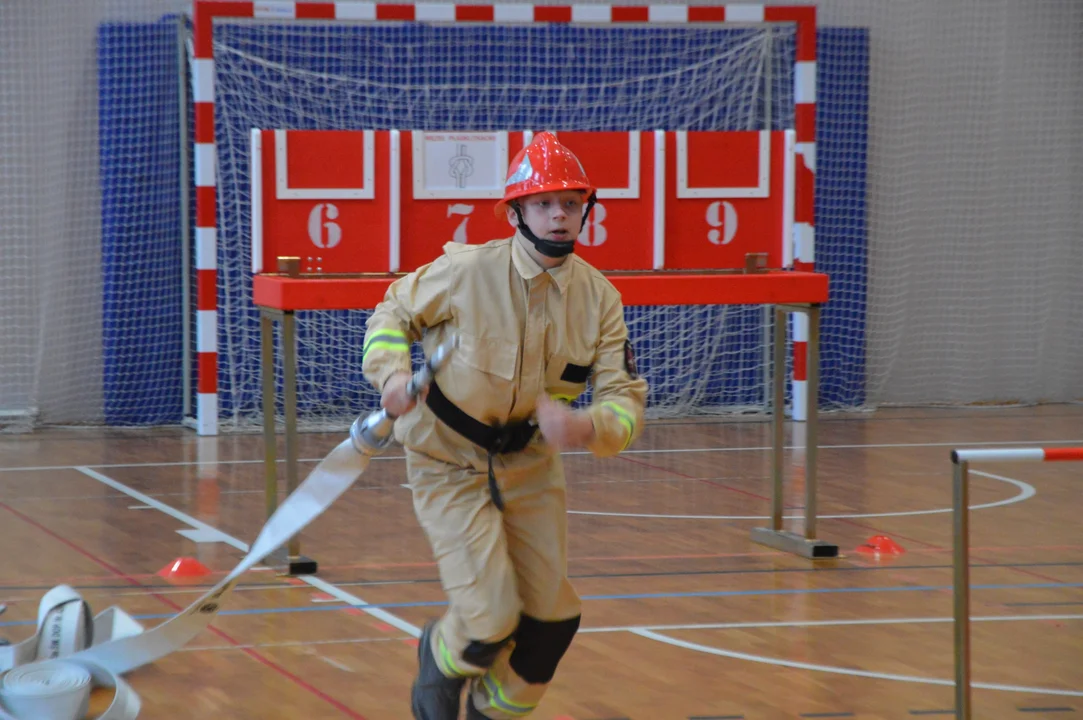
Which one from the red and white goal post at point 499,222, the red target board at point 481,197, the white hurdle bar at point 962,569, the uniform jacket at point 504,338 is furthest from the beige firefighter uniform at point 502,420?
the red target board at point 481,197

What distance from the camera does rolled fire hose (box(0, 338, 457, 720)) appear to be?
372cm

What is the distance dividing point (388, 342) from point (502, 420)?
1.20 ft

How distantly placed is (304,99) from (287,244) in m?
4.56

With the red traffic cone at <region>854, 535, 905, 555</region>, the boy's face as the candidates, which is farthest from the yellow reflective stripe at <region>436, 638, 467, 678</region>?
the red traffic cone at <region>854, 535, 905, 555</region>

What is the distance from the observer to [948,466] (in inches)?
343

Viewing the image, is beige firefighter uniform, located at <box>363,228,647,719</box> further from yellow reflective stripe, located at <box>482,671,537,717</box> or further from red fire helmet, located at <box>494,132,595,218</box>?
red fire helmet, located at <box>494,132,595,218</box>

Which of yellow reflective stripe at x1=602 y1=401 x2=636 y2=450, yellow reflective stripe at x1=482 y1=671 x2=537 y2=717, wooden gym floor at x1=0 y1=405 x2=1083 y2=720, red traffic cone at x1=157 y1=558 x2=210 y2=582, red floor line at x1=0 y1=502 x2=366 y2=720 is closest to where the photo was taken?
yellow reflective stripe at x1=602 y1=401 x2=636 y2=450

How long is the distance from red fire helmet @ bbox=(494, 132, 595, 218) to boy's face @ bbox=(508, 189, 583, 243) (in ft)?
0.10

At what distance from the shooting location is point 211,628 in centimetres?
517

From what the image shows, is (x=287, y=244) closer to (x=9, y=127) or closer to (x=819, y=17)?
(x=9, y=127)

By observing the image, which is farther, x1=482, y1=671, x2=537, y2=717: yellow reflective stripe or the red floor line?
the red floor line

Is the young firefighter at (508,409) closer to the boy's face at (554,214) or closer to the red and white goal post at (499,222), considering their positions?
the boy's face at (554,214)

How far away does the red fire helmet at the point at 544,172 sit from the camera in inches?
143

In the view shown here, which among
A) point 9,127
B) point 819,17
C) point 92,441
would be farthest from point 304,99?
point 819,17
